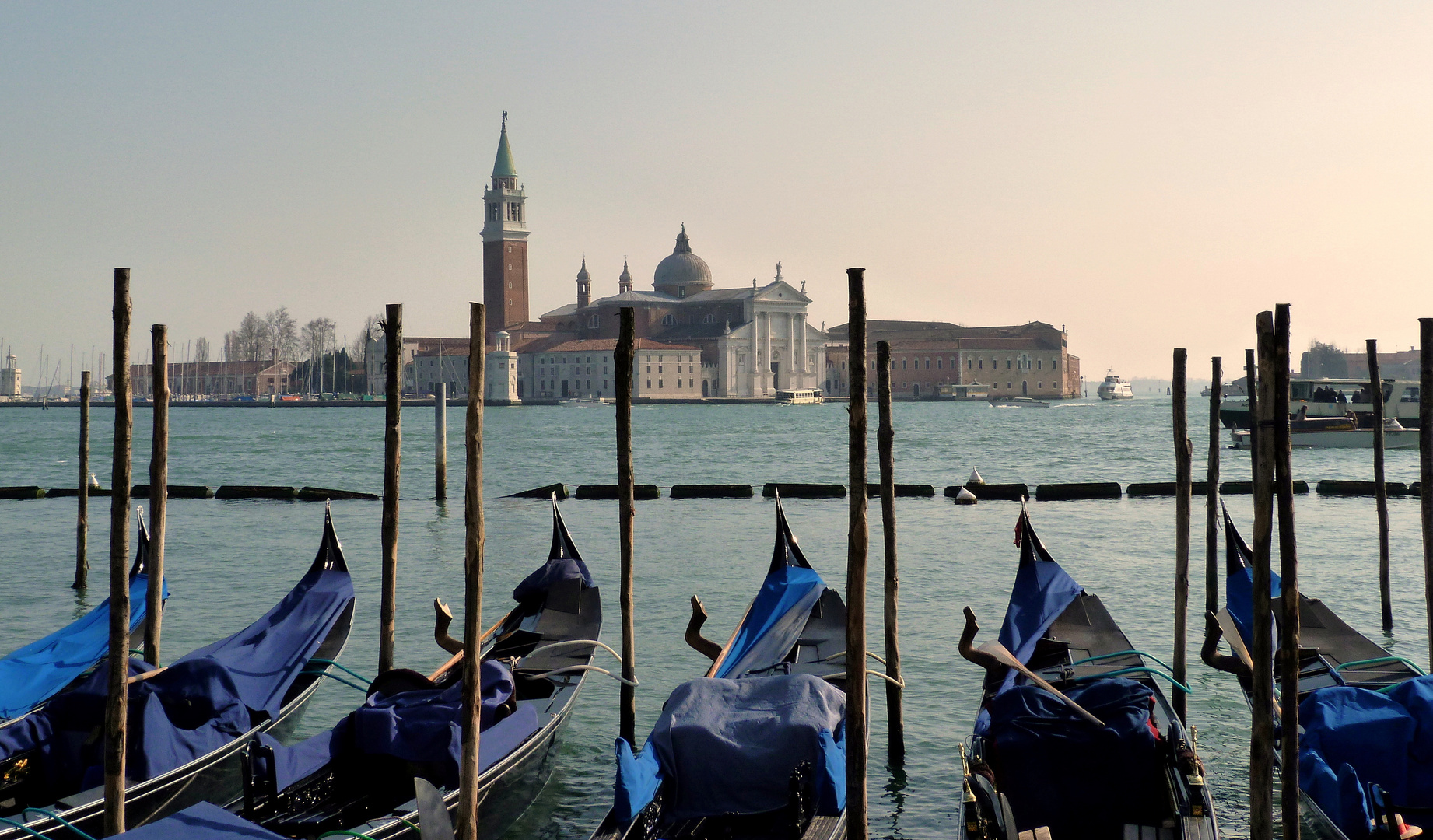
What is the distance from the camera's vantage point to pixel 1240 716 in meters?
5.02

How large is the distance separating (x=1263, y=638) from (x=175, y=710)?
10.3ft

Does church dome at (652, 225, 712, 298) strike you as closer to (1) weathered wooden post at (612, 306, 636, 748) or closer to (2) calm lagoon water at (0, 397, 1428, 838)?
(2) calm lagoon water at (0, 397, 1428, 838)

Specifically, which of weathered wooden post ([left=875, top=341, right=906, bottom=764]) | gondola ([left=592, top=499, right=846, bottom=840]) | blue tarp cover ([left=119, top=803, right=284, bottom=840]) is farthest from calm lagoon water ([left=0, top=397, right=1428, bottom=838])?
blue tarp cover ([left=119, top=803, right=284, bottom=840])

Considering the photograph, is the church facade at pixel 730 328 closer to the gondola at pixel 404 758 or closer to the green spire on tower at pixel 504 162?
the green spire on tower at pixel 504 162

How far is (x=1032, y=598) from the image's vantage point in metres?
5.05

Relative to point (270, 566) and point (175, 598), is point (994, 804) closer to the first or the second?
point (175, 598)

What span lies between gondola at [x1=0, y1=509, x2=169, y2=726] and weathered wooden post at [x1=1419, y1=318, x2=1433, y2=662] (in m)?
5.00

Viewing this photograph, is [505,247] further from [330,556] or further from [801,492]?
[330,556]

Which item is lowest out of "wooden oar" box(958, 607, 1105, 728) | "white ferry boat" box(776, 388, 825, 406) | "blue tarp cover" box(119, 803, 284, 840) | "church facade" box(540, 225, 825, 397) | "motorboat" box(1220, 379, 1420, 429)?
"blue tarp cover" box(119, 803, 284, 840)

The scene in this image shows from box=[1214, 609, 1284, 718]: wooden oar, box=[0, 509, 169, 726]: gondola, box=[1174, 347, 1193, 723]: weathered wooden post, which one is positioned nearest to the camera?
box=[0, 509, 169, 726]: gondola

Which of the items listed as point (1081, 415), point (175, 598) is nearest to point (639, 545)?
point (175, 598)

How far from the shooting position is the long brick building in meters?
66.8

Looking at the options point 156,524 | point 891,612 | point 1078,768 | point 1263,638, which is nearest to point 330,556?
point 156,524

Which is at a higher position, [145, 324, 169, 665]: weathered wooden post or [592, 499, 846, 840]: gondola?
[145, 324, 169, 665]: weathered wooden post
